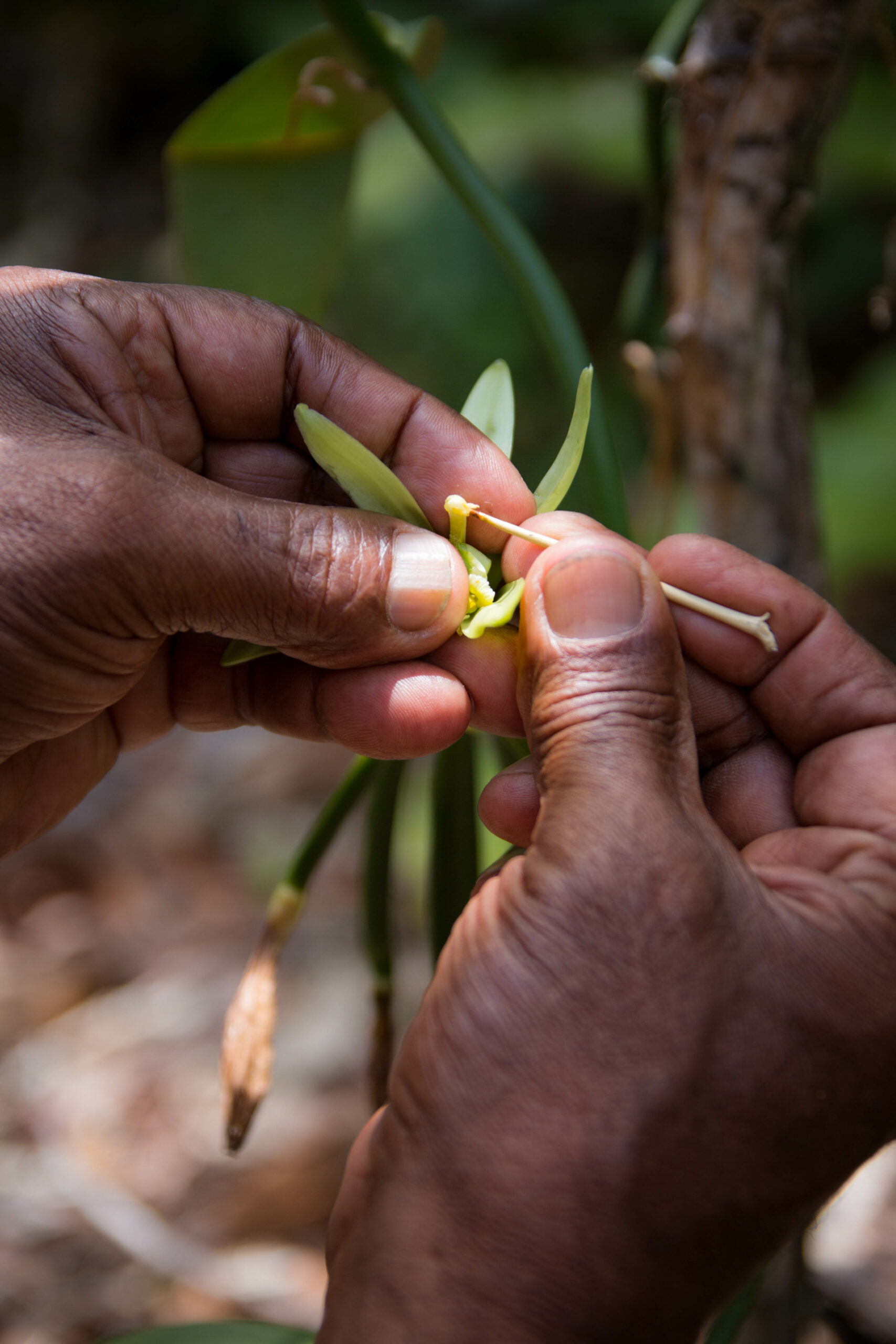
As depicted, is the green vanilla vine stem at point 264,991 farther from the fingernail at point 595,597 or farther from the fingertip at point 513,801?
the fingernail at point 595,597

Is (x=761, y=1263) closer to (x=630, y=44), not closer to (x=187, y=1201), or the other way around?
(x=187, y=1201)

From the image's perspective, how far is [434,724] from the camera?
0.73 m

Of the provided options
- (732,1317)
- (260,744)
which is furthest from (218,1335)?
(260,744)

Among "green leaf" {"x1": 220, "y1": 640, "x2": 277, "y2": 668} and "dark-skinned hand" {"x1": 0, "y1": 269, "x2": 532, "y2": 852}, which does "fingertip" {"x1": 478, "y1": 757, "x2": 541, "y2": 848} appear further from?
"green leaf" {"x1": 220, "y1": 640, "x2": 277, "y2": 668}

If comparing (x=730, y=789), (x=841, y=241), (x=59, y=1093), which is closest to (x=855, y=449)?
(x=841, y=241)

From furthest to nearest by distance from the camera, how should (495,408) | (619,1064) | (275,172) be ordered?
(275,172) < (495,408) < (619,1064)

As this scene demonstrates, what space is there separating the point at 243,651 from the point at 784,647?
1.42 feet

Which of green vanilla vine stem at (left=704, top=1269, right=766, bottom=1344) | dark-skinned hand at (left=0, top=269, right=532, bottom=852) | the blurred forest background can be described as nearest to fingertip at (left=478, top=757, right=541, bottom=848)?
dark-skinned hand at (left=0, top=269, right=532, bottom=852)

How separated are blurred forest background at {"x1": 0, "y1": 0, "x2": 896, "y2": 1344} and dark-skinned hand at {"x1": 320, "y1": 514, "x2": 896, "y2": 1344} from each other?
0.60 metres

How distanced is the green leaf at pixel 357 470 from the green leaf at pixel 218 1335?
74 centimetres

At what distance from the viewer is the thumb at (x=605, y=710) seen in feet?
1.69

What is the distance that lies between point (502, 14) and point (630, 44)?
46 centimetres

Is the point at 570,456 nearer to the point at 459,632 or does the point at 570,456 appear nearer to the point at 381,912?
the point at 459,632

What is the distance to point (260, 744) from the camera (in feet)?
7.88
